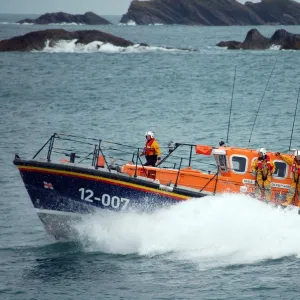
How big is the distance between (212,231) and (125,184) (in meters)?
2.22

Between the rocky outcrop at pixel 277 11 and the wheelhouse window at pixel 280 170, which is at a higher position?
the rocky outcrop at pixel 277 11

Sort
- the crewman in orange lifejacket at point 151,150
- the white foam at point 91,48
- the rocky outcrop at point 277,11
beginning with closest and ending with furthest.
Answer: the crewman in orange lifejacket at point 151,150, the white foam at point 91,48, the rocky outcrop at point 277,11

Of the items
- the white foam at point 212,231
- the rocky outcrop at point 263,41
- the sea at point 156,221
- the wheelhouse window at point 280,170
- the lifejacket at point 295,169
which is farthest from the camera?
the rocky outcrop at point 263,41

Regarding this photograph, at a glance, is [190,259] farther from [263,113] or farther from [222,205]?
[263,113]

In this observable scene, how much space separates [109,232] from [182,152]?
34.9ft

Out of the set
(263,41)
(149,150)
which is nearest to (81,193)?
(149,150)

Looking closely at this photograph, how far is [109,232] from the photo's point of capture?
1936 cm

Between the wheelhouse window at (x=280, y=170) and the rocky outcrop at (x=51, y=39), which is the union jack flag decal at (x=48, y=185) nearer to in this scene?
the wheelhouse window at (x=280, y=170)

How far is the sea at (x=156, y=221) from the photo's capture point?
1712cm

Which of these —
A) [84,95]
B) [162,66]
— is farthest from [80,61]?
[84,95]

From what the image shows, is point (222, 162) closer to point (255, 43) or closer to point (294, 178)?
point (294, 178)

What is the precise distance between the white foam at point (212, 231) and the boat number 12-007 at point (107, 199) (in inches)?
9.3

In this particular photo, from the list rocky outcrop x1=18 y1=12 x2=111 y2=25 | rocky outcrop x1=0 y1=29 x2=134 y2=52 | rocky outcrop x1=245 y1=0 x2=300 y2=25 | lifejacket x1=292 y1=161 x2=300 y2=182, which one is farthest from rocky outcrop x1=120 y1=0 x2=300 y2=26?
lifejacket x1=292 y1=161 x2=300 y2=182

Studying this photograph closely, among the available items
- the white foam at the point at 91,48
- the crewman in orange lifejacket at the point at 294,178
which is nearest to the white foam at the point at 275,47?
the white foam at the point at 91,48
